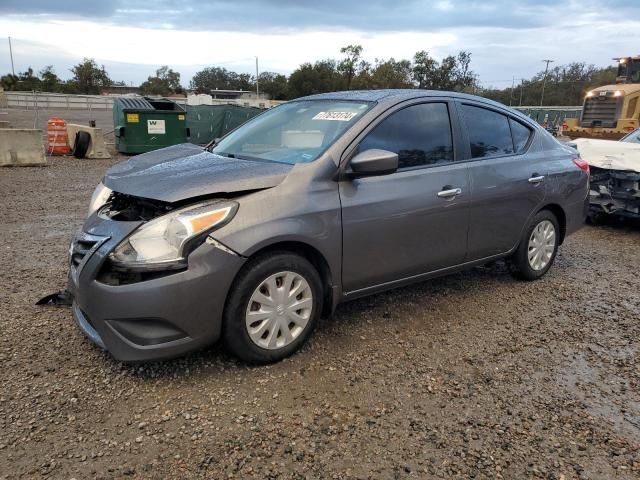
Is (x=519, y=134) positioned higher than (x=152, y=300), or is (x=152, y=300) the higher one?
(x=519, y=134)

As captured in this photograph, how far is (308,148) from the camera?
3.56 m

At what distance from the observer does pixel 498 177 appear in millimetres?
4266

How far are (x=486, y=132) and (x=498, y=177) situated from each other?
0.41 meters

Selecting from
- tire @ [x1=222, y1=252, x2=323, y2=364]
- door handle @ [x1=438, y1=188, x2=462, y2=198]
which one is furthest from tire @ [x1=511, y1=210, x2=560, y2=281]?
tire @ [x1=222, y1=252, x2=323, y2=364]

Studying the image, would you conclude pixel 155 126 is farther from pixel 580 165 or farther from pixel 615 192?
pixel 580 165

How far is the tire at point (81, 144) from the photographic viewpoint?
1334 centimetres

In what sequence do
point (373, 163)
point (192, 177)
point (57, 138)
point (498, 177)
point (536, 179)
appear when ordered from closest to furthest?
point (192, 177), point (373, 163), point (498, 177), point (536, 179), point (57, 138)

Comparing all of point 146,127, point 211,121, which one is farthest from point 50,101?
point 146,127

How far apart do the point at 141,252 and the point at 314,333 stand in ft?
4.73

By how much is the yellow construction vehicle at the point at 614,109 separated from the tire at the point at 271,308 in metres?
15.0

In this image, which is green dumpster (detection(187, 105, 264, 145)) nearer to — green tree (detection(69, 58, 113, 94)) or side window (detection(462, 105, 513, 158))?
side window (detection(462, 105, 513, 158))

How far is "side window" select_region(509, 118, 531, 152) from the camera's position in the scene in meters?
4.61

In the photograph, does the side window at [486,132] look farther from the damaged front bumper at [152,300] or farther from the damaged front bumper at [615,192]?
the damaged front bumper at [615,192]

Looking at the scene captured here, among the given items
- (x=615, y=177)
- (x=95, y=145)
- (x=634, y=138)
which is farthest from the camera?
(x=95, y=145)
